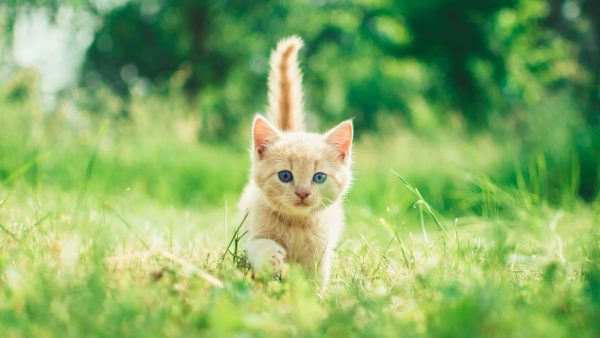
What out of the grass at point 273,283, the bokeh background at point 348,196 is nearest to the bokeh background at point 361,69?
the bokeh background at point 348,196

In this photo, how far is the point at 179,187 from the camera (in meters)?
3.96

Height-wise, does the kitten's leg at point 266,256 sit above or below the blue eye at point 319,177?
below

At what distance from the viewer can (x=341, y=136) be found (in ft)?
6.11

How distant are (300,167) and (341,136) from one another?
0.74 ft

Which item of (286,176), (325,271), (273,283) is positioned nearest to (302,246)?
(325,271)

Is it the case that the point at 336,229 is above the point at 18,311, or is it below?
below

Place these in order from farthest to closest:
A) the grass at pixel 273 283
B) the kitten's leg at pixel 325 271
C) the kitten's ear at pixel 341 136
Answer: the kitten's ear at pixel 341 136 → the kitten's leg at pixel 325 271 → the grass at pixel 273 283

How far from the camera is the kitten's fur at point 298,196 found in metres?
1.67

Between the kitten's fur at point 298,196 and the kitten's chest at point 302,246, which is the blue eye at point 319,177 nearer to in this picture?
the kitten's fur at point 298,196

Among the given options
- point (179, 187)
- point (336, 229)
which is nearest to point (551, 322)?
point (336, 229)

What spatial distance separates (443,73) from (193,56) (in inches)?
229

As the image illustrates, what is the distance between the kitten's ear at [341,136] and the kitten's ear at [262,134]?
0.62 ft

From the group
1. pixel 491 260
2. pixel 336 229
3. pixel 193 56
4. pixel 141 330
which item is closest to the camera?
pixel 141 330

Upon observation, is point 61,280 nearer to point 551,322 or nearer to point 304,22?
point 551,322
